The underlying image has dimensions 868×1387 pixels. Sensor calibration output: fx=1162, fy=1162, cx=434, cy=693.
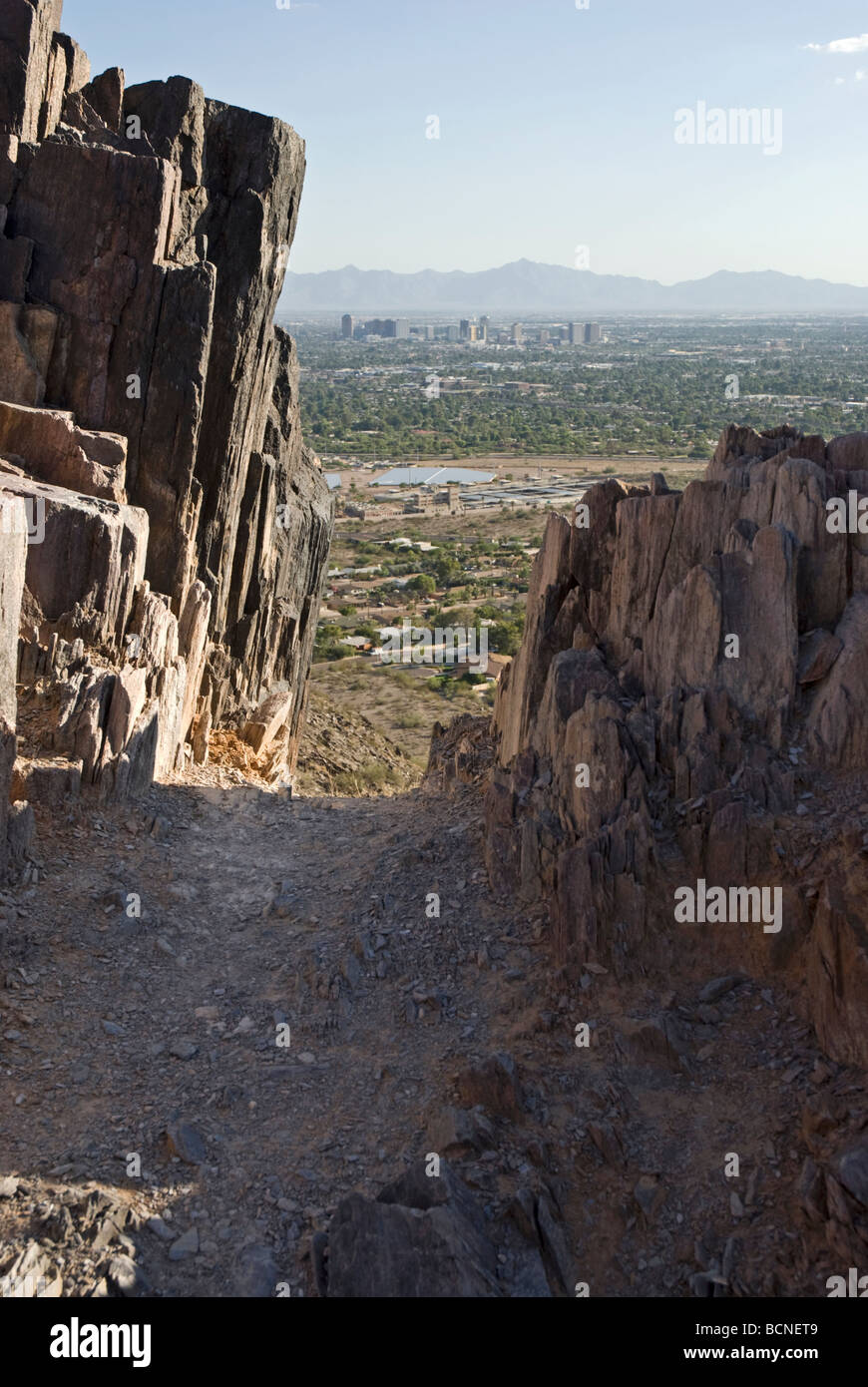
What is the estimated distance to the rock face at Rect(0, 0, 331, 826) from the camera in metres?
18.9

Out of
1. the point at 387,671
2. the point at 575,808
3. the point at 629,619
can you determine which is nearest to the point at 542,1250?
the point at 575,808

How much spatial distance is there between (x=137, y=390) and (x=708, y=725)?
13.1 meters

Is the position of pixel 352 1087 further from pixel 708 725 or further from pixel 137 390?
pixel 137 390

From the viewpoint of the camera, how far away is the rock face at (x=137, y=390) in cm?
1894

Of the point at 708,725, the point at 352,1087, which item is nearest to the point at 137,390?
the point at 708,725

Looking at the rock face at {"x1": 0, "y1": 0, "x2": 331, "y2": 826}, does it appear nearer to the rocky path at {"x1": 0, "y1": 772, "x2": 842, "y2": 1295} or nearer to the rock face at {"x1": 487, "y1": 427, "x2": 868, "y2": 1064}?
the rocky path at {"x1": 0, "y1": 772, "x2": 842, "y2": 1295}

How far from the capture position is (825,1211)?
36.4ft

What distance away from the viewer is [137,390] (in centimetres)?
2214

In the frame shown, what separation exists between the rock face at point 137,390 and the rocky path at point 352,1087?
3.49m

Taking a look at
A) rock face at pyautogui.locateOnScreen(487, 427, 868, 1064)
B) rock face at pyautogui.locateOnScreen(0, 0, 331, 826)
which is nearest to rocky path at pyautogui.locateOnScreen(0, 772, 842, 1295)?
→ rock face at pyautogui.locateOnScreen(487, 427, 868, 1064)

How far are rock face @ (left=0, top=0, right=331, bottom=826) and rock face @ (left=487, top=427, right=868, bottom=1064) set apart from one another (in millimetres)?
7218
